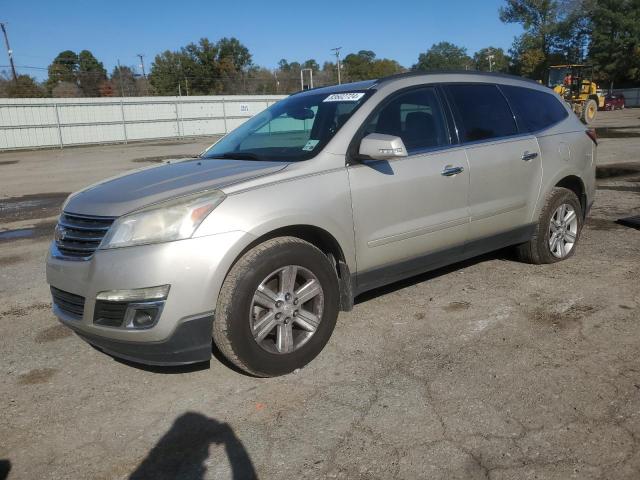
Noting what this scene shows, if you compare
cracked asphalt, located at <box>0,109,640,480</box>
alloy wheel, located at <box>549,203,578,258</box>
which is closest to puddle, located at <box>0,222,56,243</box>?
cracked asphalt, located at <box>0,109,640,480</box>

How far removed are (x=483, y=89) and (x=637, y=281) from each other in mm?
2107

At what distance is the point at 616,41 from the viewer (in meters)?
62.5

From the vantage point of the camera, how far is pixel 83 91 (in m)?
61.5

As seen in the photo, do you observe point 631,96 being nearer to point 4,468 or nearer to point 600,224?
point 600,224

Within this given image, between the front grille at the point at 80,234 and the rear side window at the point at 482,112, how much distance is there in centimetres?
273

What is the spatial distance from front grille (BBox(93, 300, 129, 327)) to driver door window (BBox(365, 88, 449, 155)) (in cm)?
198

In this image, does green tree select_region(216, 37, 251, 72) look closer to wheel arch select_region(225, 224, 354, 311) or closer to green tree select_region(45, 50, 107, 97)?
green tree select_region(45, 50, 107, 97)

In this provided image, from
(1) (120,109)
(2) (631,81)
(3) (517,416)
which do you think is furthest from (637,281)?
(2) (631,81)

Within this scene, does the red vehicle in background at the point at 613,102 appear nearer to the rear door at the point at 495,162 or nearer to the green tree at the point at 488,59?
the green tree at the point at 488,59

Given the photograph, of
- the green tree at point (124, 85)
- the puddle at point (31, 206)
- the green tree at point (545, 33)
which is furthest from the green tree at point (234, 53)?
the puddle at point (31, 206)

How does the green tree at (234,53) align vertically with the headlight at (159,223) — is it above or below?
above

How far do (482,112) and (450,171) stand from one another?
2.57 feet

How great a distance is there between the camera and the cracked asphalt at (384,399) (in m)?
2.58

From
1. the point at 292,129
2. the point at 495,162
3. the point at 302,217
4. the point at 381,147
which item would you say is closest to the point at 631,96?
the point at 495,162
